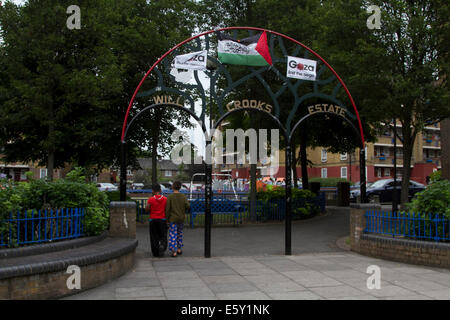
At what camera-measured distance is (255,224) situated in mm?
16828

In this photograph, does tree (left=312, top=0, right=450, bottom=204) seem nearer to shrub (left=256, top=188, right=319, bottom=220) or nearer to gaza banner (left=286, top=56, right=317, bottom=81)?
gaza banner (left=286, top=56, right=317, bottom=81)

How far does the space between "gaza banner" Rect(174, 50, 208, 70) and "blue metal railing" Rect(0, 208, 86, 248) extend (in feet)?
13.9

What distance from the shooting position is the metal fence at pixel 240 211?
16.5m

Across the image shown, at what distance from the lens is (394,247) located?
9531 mm

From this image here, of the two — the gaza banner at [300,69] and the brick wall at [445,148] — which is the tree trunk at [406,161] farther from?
the brick wall at [445,148]

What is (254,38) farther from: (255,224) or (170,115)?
(170,115)

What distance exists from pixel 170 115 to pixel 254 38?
40.1 ft

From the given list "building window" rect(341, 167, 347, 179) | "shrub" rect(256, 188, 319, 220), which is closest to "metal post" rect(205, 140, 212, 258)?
"shrub" rect(256, 188, 319, 220)

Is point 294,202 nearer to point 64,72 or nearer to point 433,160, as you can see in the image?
point 64,72

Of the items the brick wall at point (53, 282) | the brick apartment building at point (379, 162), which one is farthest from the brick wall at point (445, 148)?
the brick apartment building at point (379, 162)

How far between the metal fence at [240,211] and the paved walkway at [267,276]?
4.28m

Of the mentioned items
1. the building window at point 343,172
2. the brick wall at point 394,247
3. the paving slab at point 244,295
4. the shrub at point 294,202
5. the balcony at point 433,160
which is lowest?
the paving slab at point 244,295

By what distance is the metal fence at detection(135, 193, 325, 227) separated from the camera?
1650 centimetres
